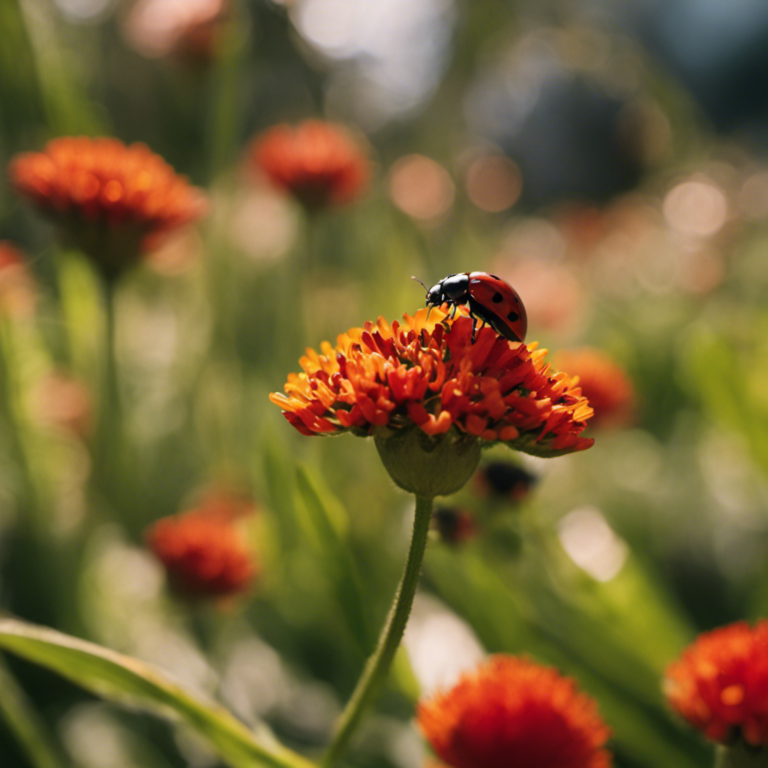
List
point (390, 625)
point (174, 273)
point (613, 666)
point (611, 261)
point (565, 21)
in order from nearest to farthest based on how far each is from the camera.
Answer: point (390, 625)
point (613, 666)
point (174, 273)
point (611, 261)
point (565, 21)

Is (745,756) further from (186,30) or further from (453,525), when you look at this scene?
(186,30)

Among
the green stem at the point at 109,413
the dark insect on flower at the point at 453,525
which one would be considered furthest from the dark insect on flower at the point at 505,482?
the green stem at the point at 109,413

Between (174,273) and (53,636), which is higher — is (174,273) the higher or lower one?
the higher one

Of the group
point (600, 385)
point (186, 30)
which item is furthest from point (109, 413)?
point (186, 30)

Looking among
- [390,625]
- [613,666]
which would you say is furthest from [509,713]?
[613,666]

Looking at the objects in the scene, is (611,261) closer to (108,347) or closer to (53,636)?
(108,347)

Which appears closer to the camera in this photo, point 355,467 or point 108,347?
point 108,347

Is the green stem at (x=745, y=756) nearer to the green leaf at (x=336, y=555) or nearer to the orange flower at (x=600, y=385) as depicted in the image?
the green leaf at (x=336, y=555)
